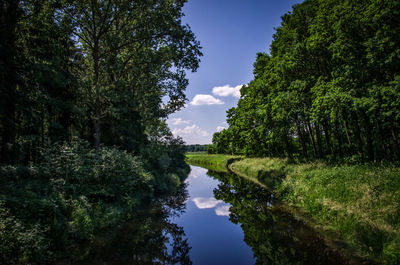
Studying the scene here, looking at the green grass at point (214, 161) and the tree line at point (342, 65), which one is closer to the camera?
the tree line at point (342, 65)

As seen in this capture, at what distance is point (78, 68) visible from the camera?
1652cm

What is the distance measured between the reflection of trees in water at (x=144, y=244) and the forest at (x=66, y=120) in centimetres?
87

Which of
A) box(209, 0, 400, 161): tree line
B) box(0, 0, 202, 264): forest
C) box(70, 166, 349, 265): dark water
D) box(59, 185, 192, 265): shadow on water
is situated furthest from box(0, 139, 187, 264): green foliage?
box(209, 0, 400, 161): tree line

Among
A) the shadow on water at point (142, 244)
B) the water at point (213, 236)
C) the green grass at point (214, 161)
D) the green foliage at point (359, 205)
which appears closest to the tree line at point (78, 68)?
the shadow on water at point (142, 244)

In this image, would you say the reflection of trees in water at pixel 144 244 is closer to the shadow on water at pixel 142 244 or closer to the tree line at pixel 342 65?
the shadow on water at pixel 142 244

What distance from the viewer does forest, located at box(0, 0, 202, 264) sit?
6.63 metres

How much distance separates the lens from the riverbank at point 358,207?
598 cm

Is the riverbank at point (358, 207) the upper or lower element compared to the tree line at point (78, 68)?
lower

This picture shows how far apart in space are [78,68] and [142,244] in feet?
50.2

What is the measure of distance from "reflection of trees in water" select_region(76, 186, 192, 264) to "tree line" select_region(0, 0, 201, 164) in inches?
244

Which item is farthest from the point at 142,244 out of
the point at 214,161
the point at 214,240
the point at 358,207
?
the point at 214,161

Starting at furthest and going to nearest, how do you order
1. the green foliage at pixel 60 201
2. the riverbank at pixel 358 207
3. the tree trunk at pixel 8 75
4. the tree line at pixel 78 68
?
1. the tree line at pixel 78 68
2. the tree trunk at pixel 8 75
3. the riverbank at pixel 358 207
4. the green foliage at pixel 60 201

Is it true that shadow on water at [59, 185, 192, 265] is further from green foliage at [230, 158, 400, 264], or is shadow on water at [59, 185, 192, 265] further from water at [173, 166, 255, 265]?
green foliage at [230, 158, 400, 264]

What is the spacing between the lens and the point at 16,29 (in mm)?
11031
